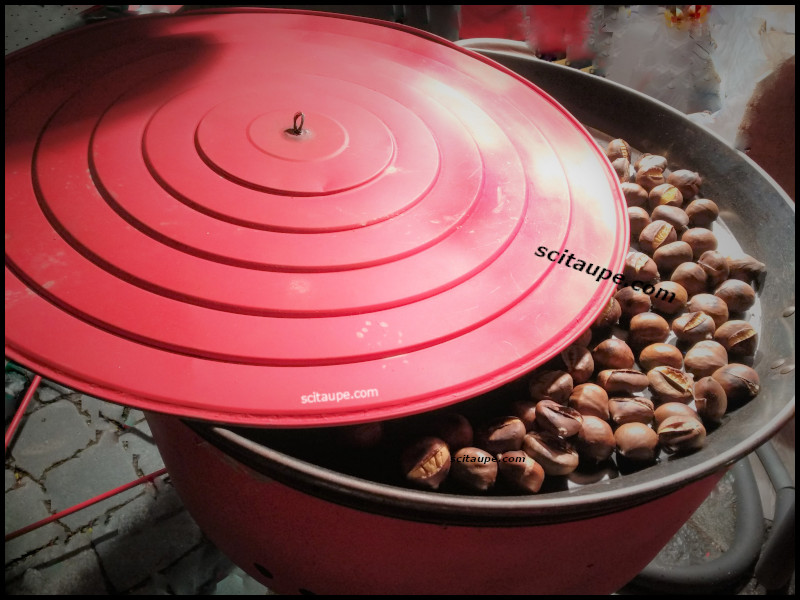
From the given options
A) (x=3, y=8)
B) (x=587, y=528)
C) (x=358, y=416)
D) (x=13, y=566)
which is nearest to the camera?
(x=358, y=416)

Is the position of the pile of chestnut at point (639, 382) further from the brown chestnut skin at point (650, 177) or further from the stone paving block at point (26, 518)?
the stone paving block at point (26, 518)

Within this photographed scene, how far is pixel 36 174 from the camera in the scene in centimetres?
107

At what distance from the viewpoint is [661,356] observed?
1.21 m

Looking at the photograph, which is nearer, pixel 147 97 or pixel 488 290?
pixel 488 290

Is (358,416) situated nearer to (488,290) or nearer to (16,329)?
(488,290)

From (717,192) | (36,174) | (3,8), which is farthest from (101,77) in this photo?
(717,192)

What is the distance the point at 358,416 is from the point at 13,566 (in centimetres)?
161

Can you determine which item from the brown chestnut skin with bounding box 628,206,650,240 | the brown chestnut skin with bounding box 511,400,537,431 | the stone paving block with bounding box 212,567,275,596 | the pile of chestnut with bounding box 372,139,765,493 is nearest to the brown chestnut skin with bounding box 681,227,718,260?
the pile of chestnut with bounding box 372,139,765,493

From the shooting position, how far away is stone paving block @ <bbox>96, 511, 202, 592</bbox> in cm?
181

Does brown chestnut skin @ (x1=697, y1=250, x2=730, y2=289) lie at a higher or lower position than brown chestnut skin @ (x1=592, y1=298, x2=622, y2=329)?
higher

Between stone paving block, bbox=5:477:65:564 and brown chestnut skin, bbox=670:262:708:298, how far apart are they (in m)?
2.07

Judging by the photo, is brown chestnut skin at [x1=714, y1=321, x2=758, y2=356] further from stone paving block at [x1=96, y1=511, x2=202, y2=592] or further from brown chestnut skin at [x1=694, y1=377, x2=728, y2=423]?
stone paving block at [x1=96, y1=511, x2=202, y2=592]

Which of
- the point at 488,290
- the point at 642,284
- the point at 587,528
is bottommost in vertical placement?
the point at 587,528

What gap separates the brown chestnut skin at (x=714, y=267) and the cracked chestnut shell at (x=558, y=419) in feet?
1.89
